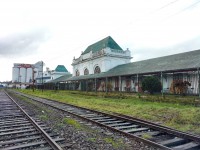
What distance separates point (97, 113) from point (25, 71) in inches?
6104

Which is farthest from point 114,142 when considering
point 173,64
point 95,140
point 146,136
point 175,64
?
point 173,64

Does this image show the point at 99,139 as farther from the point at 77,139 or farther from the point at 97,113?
the point at 97,113

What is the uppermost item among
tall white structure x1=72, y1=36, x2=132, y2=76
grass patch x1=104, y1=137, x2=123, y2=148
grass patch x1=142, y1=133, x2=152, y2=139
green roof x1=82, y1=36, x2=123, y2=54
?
green roof x1=82, y1=36, x2=123, y2=54

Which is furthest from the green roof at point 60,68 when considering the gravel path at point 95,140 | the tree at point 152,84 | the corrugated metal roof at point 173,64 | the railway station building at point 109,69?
the gravel path at point 95,140

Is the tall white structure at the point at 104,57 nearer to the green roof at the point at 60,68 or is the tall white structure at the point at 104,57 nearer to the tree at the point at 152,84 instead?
the tree at the point at 152,84

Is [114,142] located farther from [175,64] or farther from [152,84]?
[175,64]

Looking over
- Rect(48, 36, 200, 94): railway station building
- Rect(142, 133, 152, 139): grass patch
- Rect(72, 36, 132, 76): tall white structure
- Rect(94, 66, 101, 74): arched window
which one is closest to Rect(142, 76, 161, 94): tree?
Rect(48, 36, 200, 94): railway station building

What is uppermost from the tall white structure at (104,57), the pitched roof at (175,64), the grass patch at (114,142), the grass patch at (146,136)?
the tall white structure at (104,57)

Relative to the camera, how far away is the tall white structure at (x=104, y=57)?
49.8m

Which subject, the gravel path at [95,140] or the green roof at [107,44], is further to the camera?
the green roof at [107,44]

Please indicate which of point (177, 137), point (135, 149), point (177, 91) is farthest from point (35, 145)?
point (177, 91)

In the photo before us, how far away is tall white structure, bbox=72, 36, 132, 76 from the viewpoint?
49.8 meters

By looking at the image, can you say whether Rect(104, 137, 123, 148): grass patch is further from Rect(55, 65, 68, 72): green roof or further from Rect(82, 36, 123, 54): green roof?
Rect(55, 65, 68, 72): green roof

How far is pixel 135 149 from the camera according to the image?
5.64 m
